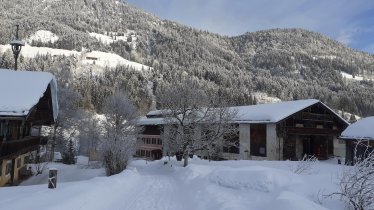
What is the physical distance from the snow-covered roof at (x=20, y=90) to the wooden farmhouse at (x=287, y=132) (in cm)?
2561

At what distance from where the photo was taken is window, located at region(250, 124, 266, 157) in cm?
4453

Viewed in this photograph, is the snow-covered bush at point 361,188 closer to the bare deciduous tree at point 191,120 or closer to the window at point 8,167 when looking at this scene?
the bare deciduous tree at point 191,120

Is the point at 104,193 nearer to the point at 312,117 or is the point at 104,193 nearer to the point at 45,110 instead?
the point at 45,110

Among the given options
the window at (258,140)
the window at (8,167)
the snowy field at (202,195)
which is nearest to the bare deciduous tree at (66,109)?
the window at (8,167)

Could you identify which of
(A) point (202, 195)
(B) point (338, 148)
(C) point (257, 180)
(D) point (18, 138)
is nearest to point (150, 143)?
(B) point (338, 148)

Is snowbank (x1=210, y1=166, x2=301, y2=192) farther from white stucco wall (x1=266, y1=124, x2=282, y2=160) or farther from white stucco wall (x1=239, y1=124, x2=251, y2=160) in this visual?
white stucco wall (x1=239, y1=124, x2=251, y2=160)

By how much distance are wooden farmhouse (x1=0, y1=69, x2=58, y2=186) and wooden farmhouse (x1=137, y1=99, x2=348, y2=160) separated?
19508mm

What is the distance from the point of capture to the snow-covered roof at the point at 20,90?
2027 cm

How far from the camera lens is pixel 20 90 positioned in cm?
2247

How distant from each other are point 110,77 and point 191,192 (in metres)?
148

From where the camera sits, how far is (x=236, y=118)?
156 feet

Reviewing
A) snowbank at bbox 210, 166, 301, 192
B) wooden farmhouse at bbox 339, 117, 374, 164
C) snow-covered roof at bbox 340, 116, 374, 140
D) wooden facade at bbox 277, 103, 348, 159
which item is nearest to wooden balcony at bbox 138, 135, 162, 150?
wooden facade at bbox 277, 103, 348, 159

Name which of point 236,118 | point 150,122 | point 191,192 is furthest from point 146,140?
point 191,192

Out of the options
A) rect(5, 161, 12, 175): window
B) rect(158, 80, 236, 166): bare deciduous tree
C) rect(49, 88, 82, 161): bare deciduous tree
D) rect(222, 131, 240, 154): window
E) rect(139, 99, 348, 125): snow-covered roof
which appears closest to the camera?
rect(5, 161, 12, 175): window
